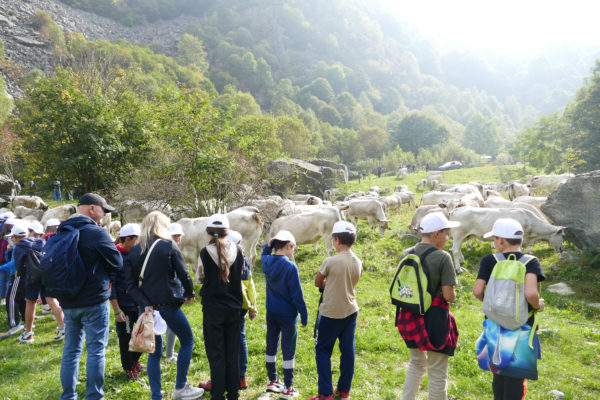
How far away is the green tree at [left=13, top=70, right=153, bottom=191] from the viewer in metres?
17.3

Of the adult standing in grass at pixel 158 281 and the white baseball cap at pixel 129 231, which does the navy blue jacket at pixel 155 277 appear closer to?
the adult standing in grass at pixel 158 281

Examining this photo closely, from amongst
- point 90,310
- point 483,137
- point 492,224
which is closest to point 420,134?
point 483,137

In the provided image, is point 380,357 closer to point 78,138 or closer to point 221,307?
point 221,307

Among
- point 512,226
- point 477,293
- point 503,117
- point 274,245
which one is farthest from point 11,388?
point 503,117

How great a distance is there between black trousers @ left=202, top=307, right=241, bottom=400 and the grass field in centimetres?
85

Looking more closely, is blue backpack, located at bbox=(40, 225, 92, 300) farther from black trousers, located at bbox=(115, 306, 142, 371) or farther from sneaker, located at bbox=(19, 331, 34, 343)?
sneaker, located at bbox=(19, 331, 34, 343)

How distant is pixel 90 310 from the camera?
435 centimetres

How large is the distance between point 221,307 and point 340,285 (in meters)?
1.56

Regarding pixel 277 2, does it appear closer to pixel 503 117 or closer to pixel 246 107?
pixel 503 117

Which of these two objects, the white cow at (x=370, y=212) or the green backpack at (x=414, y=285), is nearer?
the green backpack at (x=414, y=285)

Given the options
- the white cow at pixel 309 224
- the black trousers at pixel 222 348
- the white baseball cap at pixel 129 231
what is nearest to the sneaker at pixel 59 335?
the white baseball cap at pixel 129 231

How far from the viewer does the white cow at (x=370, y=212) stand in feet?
54.4

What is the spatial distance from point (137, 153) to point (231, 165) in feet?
25.6

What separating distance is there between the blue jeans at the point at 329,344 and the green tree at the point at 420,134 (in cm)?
9492
